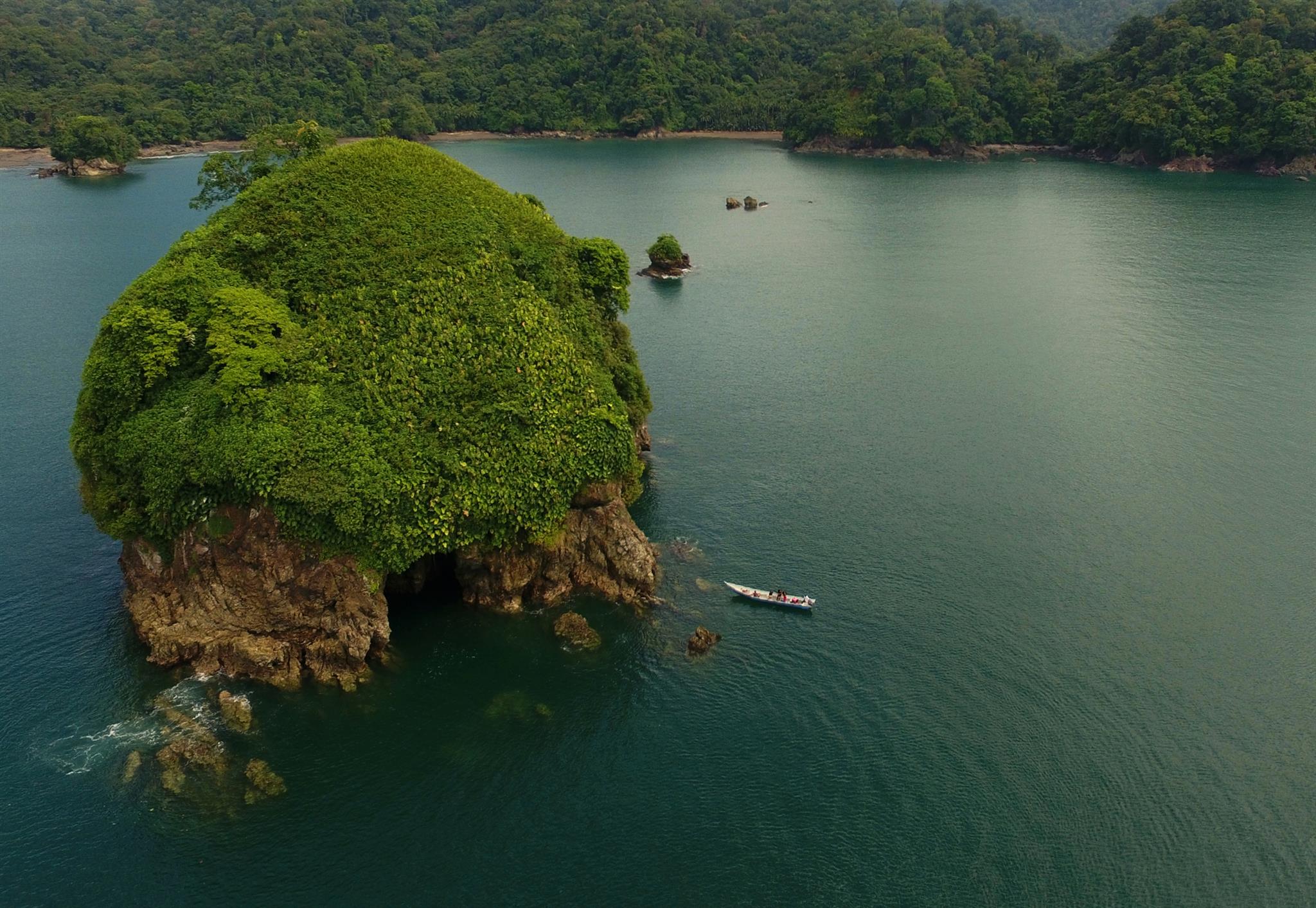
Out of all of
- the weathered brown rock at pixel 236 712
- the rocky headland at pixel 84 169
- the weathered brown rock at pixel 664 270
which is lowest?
the weathered brown rock at pixel 236 712

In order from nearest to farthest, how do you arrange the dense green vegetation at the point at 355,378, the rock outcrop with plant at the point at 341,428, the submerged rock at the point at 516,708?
the submerged rock at the point at 516,708 → the rock outcrop with plant at the point at 341,428 → the dense green vegetation at the point at 355,378

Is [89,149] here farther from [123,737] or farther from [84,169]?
[123,737]

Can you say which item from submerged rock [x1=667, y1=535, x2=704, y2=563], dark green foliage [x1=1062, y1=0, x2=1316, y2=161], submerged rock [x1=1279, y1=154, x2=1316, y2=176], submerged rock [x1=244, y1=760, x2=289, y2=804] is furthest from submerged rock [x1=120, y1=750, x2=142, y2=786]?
submerged rock [x1=1279, y1=154, x2=1316, y2=176]

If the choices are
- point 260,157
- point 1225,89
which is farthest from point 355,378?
point 1225,89

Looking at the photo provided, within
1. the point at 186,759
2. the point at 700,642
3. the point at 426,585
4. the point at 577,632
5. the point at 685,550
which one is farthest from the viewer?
the point at 685,550

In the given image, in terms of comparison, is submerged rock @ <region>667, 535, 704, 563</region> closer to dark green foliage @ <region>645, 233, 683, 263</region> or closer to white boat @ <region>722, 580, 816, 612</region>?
white boat @ <region>722, 580, 816, 612</region>

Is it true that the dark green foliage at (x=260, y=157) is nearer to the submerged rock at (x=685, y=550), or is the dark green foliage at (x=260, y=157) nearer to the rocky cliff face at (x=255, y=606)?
the rocky cliff face at (x=255, y=606)

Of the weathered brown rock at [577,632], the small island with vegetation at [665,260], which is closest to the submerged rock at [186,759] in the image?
the weathered brown rock at [577,632]
